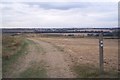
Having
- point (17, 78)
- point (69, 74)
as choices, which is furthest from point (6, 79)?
point (69, 74)

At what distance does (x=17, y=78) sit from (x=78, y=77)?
7.00 ft

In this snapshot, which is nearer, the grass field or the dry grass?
the grass field

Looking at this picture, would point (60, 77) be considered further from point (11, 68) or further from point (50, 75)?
point (11, 68)

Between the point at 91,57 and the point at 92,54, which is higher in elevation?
the point at 91,57

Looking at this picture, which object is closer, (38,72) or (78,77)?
(78,77)

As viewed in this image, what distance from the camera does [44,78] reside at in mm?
11766

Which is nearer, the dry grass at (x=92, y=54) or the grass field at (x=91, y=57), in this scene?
the grass field at (x=91, y=57)

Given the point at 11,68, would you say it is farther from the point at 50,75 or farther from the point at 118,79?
the point at 118,79

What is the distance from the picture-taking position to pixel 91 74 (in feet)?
41.1

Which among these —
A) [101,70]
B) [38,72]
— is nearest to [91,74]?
[101,70]

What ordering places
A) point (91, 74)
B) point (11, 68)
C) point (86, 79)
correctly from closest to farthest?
point (86, 79)
point (91, 74)
point (11, 68)

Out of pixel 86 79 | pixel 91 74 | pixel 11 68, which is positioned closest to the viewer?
pixel 86 79

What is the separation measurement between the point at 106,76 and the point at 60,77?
1639mm

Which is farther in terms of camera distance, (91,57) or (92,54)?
(92,54)
